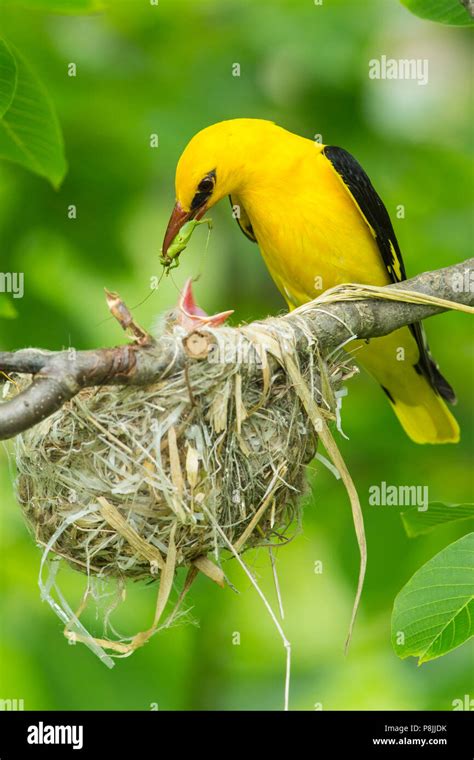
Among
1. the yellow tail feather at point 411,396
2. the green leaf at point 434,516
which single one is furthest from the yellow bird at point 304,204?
the green leaf at point 434,516

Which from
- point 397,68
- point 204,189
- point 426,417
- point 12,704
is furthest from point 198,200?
point 12,704

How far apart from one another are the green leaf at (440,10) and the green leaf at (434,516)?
1.66 m

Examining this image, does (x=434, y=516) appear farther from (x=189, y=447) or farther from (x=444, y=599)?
(x=189, y=447)

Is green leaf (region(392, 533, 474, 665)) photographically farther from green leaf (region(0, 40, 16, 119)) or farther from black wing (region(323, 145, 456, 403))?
black wing (region(323, 145, 456, 403))

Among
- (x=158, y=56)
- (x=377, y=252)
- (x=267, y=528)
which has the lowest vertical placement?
(x=267, y=528)

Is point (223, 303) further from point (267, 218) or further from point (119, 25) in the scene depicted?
point (119, 25)

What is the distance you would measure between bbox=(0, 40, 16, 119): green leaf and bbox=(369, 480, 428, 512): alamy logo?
9.42 feet

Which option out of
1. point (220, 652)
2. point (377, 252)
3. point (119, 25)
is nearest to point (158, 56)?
point (119, 25)

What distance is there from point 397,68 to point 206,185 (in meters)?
1.52

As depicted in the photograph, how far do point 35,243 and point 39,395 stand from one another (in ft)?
8.18

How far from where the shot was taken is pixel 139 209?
496 cm

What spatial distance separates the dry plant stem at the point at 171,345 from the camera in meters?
2.32

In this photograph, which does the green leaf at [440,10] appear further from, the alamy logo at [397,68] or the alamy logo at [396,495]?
the alamy logo at [396,495]

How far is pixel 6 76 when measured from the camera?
2617 mm
